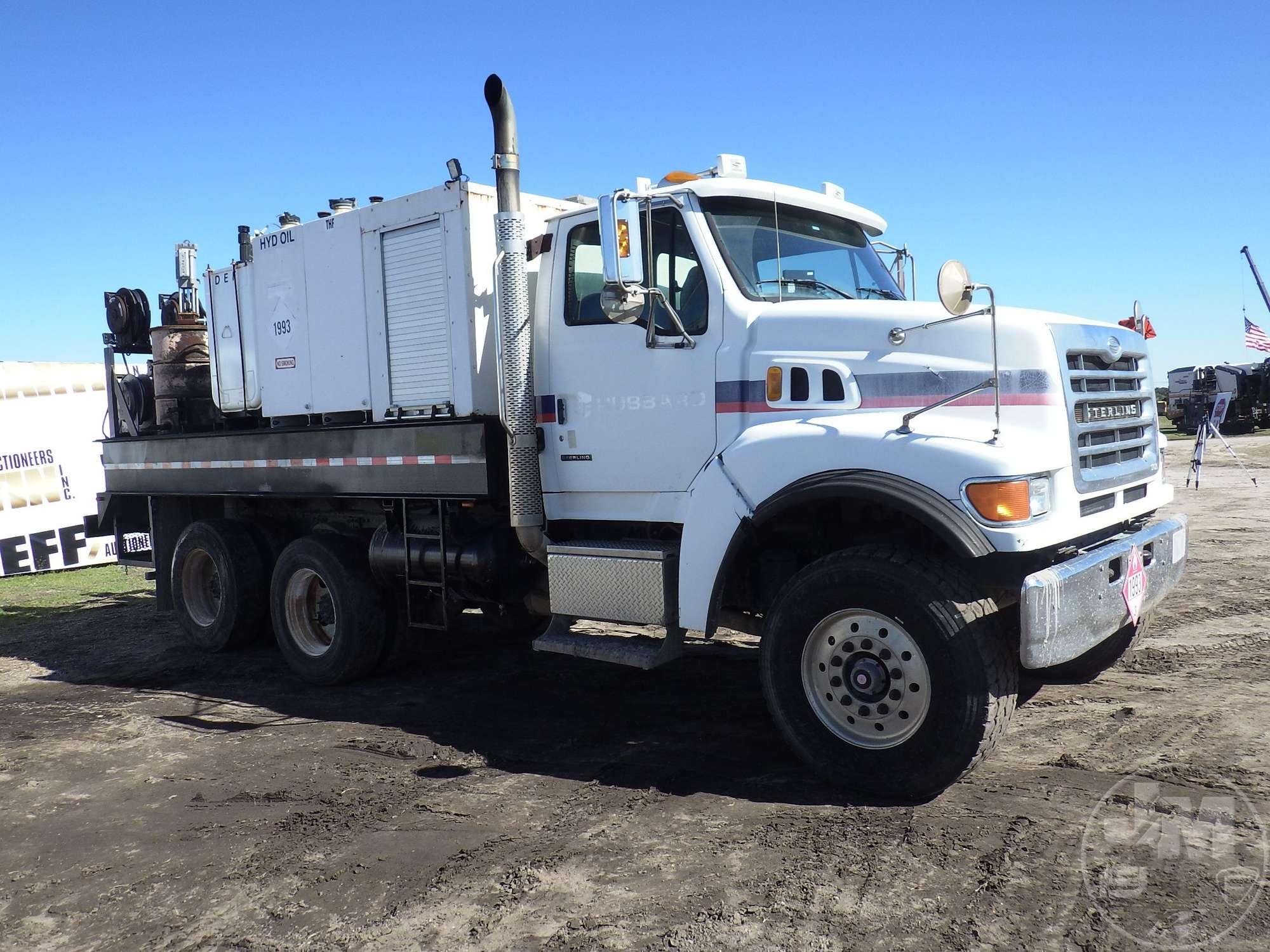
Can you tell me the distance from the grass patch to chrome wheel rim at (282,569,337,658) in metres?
4.08

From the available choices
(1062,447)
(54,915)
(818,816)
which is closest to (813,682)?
(818,816)

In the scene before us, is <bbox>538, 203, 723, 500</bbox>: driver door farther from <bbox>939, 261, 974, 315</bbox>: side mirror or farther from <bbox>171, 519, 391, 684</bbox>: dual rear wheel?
<bbox>171, 519, 391, 684</bbox>: dual rear wheel

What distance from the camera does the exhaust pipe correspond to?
6.11m

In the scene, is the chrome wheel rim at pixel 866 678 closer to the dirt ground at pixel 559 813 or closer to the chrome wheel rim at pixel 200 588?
the dirt ground at pixel 559 813

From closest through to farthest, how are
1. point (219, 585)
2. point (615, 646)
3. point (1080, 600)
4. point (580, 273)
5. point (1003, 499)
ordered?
point (1003, 499), point (1080, 600), point (615, 646), point (580, 273), point (219, 585)

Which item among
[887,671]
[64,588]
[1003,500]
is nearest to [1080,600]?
[1003,500]

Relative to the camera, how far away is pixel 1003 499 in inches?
169

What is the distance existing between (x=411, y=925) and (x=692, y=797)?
1517mm

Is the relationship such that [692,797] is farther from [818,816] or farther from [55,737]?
[55,737]

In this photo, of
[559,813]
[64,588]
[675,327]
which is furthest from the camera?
[64,588]

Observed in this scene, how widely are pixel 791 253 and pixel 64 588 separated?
11274mm

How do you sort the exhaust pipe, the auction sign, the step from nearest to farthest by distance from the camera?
the step
the exhaust pipe
the auction sign

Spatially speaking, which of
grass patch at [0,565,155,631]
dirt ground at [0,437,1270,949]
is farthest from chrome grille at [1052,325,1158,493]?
grass patch at [0,565,155,631]

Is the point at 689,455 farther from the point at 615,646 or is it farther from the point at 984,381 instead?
the point at 984,381
